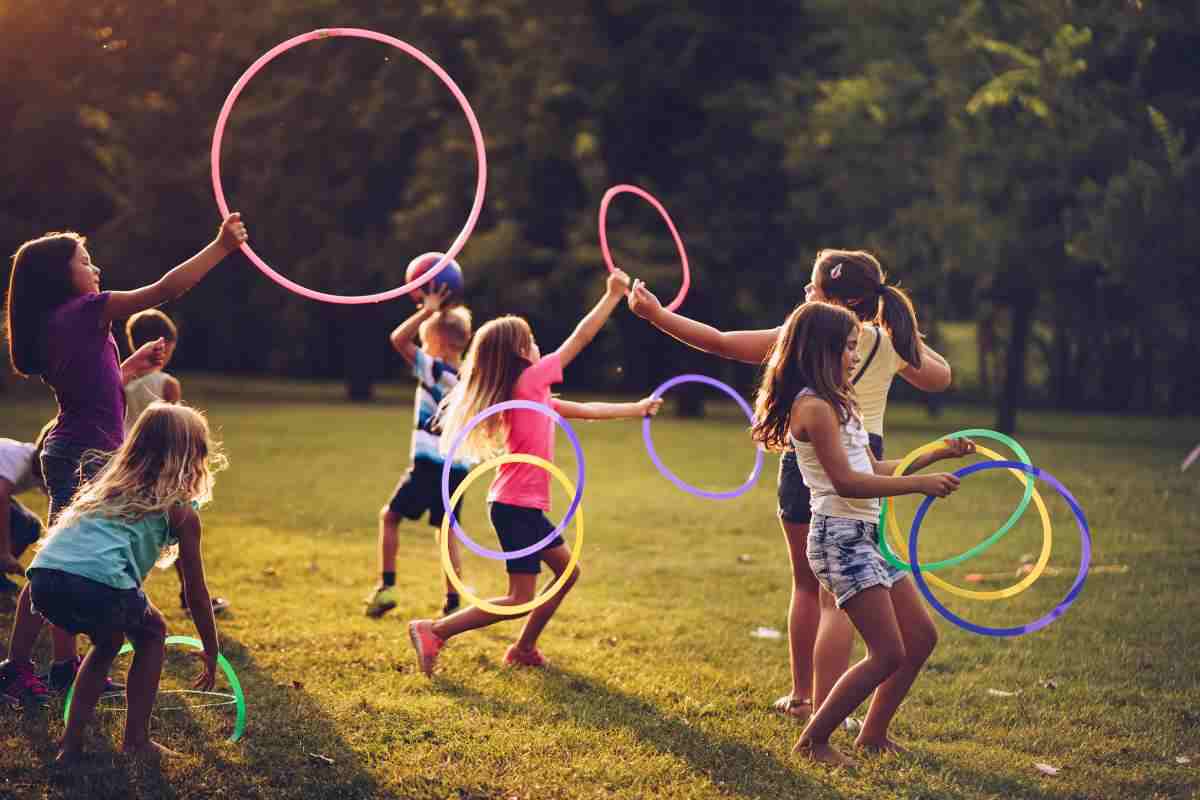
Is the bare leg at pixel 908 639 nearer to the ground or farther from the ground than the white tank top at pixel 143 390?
nearer to the ground

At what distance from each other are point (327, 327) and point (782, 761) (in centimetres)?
3925

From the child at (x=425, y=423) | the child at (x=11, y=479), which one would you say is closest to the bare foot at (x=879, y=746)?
the child at (x=425, y=423)

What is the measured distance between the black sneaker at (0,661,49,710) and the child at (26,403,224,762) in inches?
33.2

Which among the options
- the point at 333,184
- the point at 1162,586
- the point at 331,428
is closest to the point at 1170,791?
the point at 1162,586

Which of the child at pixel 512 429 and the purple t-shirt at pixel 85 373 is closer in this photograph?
the purple t-shirt at pixel 85 373

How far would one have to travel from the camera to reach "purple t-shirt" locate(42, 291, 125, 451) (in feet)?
18.1

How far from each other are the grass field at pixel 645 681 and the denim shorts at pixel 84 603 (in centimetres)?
59

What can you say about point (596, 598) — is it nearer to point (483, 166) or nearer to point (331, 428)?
point (483, 166)

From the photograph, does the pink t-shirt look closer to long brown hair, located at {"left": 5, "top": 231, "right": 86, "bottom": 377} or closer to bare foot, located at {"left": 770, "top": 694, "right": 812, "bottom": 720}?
bare foot, located at {"left": 770, "top": 694, "right": 812, "bottom": 720}

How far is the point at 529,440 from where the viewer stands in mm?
6625

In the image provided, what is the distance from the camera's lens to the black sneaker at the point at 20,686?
19.2 feet

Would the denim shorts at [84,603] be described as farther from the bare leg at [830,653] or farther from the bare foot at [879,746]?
the bare foot at [879,746]

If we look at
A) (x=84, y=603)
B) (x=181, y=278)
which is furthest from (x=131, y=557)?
(x=181, y=278)

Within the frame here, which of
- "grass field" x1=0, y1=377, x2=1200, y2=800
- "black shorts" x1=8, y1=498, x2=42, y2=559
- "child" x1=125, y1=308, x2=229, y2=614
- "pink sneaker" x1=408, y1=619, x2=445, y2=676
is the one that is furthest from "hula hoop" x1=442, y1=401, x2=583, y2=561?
"black shorts" x1=8, y1=498, x2=42, y2=559
